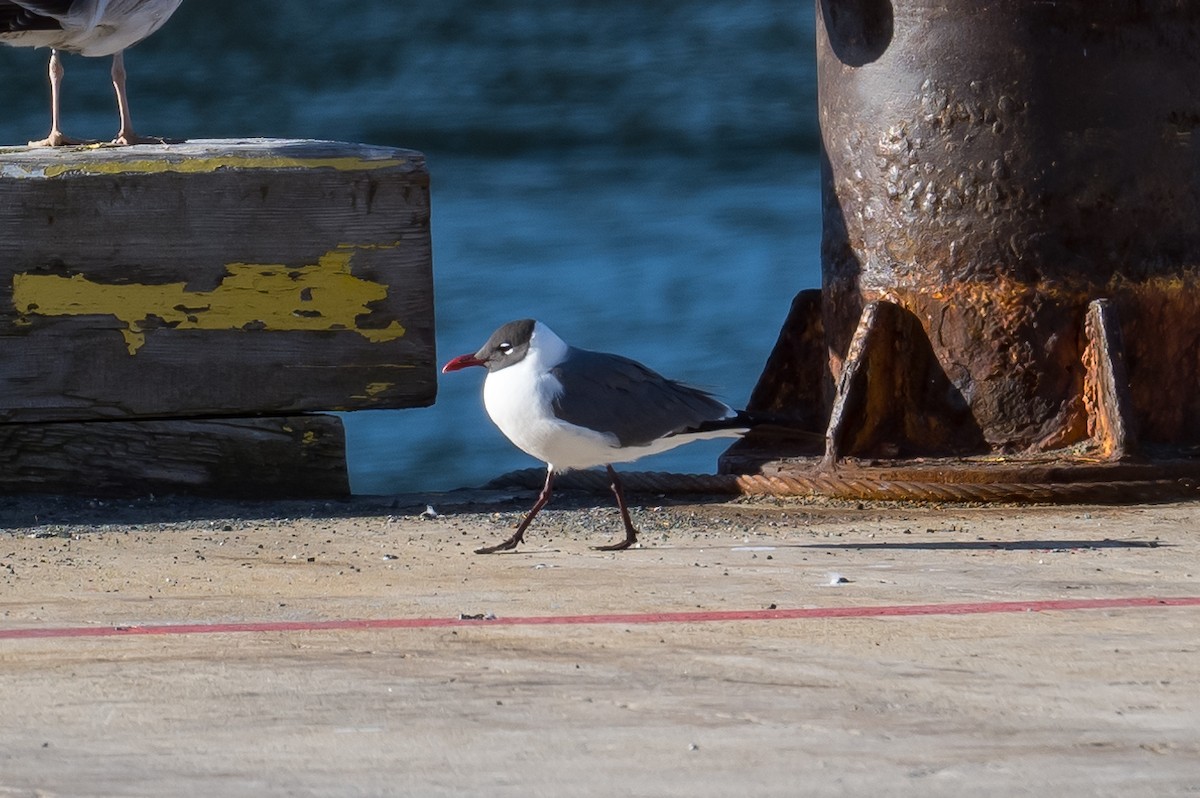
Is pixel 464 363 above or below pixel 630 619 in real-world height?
above

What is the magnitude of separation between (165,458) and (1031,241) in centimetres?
212

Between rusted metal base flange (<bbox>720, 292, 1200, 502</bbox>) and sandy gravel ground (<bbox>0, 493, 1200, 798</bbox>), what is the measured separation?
5.6 inches

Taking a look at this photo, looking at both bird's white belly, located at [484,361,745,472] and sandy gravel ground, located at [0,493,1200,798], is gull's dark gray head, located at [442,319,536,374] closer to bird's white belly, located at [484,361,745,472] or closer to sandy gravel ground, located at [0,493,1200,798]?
bird's white belly, located at [484,361,745,472]

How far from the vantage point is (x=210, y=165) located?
4488 mm

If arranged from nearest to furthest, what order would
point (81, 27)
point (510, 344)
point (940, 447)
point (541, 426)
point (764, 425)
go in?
point (541, 426) → point (510, 344) → point (940, 447) → point (81, 27) → point (764, 425)

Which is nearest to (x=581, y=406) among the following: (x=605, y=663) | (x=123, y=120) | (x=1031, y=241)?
(x=1031, y=241)

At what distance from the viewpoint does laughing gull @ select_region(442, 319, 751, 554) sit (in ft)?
13.4

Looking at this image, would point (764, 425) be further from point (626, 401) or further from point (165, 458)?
point (165, 458)

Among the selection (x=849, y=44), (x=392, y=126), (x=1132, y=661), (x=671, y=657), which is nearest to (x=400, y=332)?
(x=849, y=44)

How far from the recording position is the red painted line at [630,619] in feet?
9.86

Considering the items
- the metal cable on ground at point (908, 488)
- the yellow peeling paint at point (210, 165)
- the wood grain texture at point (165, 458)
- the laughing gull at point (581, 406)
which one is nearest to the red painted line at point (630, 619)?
the laughing gull at point (581, 406)

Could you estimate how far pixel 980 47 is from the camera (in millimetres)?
4535

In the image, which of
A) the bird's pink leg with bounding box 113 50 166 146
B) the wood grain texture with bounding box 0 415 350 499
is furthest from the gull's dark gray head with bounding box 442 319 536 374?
the bird's pink leg with bounding box 113 50 166 146

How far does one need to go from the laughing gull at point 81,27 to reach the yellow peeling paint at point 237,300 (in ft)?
1.52
